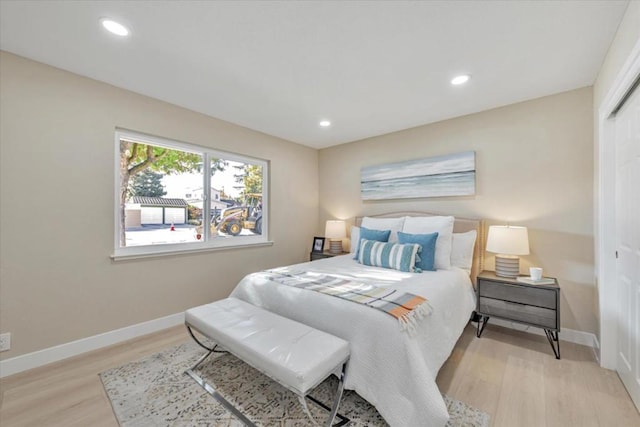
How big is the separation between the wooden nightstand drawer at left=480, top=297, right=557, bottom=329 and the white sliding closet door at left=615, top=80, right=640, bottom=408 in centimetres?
41

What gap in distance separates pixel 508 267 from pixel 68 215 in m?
4.04

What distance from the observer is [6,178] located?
2031 mm

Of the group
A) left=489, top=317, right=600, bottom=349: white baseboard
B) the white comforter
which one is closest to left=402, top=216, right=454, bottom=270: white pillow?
the white comforter

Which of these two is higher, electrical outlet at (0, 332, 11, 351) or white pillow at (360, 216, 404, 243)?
white pillow at (360, 216, 404, 243)

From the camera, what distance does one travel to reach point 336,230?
4.11 meters

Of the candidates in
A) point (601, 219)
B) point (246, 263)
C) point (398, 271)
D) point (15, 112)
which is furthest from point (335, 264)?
point (15, 112)

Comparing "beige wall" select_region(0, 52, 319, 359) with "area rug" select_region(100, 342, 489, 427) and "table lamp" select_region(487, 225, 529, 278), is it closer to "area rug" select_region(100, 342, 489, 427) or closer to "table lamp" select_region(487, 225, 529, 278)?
"area rug" select_region(100, 342, 489, 427)

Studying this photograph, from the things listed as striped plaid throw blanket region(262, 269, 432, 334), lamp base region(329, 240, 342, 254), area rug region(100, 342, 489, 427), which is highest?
lamp base region(329, 240, 342, 254)

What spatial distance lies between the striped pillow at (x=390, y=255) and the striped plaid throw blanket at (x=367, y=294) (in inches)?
25.6

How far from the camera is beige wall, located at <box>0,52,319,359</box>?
2064 millimetres

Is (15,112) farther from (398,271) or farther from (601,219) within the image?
(601,219)

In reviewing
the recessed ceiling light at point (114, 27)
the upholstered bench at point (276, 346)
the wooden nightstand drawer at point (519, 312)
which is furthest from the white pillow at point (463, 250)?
the recessed ceiling light at point (114, 27)

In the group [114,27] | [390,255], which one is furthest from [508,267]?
[114,27]

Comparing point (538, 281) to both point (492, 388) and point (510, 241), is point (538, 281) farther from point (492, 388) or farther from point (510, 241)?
point (492, 388)
